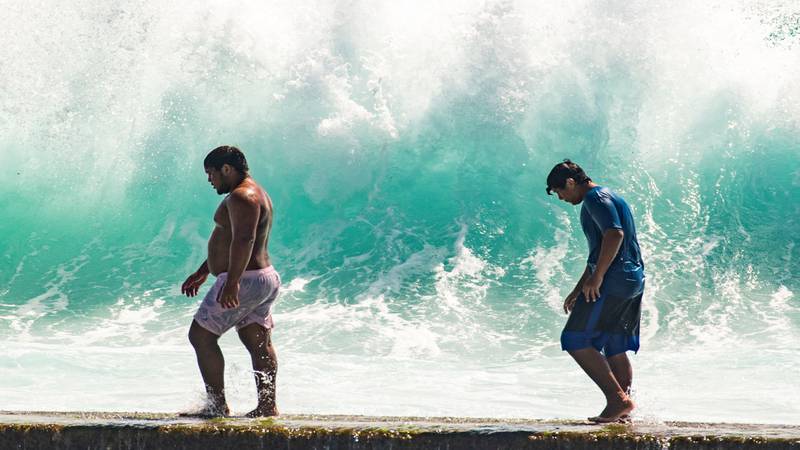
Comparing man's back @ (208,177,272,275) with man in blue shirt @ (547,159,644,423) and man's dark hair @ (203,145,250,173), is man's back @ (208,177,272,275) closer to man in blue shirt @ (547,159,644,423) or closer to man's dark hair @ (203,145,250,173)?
man's dark hair @ (203,145,250,173)

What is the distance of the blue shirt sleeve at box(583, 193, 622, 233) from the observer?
172 inches

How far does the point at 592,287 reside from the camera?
14.3 ft

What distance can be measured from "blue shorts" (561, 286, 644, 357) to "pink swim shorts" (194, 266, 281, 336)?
4.40ft

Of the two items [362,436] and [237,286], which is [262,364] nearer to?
[237,286]

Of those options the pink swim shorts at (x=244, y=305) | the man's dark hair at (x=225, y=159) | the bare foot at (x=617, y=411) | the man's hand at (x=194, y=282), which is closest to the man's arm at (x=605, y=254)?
the bare foot at (x=617, y=411)

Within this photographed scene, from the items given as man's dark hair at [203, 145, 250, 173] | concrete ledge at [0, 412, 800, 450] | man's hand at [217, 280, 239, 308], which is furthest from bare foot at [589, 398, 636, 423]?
man's dark hair at [203, 145, 250, 173]

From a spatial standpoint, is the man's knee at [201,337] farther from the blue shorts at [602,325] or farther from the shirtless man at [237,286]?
the blue shorts at [602,325]

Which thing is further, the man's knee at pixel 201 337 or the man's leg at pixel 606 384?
the man's knee at pixel 201 337

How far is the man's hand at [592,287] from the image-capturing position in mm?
4348

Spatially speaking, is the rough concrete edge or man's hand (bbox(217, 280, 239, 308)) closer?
the rough concrete edge

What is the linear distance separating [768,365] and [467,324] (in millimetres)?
3669

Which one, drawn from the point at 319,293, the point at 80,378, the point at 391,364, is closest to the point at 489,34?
the point at 319,293

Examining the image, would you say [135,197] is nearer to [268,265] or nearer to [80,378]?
[80,378]

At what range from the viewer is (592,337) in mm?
4410
